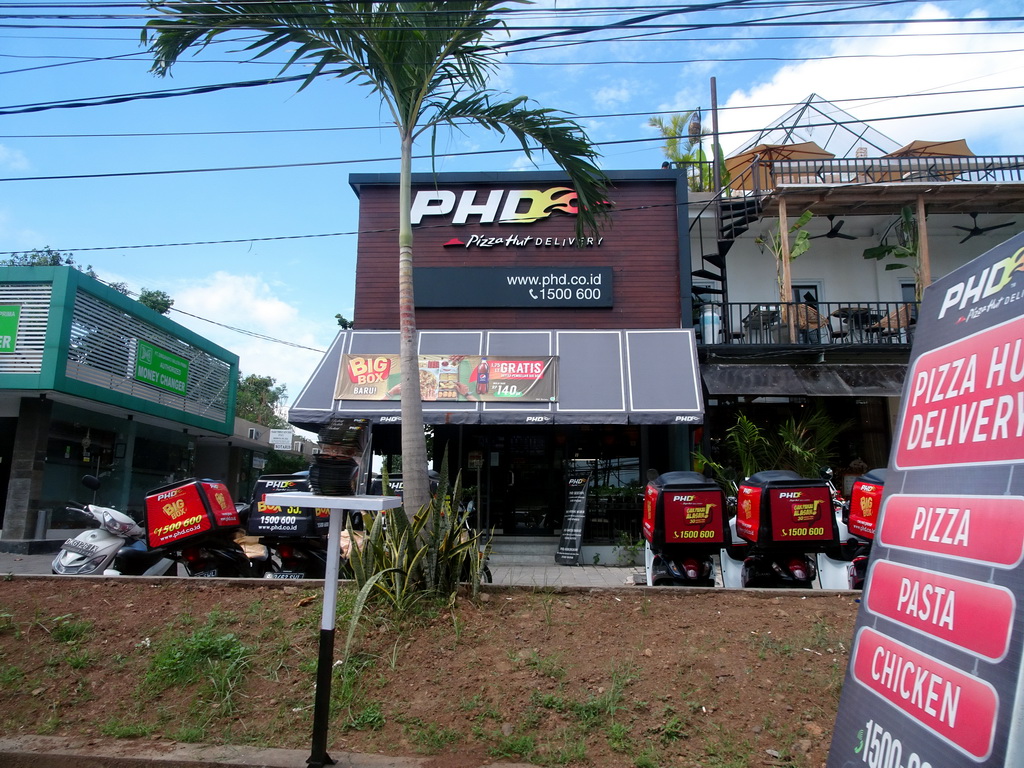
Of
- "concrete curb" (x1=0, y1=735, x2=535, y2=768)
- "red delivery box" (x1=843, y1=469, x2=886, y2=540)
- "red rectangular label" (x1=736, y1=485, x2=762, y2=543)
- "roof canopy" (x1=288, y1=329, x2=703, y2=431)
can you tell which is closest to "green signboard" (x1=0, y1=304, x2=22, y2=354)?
"roof canopy" (x1=288, y1=329, x2=703, y2=431)

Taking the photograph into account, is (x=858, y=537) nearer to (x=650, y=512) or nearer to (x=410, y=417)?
(x=650, y=512)

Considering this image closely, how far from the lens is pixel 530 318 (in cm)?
1334

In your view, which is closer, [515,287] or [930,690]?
[930,690]

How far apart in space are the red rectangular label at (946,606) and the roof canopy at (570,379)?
8.66 m

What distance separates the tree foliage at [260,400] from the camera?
4353 cm

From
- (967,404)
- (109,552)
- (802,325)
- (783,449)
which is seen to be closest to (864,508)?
(967,404)

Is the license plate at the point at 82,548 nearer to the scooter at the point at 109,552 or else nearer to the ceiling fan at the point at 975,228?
the scooter at the point at 109,552

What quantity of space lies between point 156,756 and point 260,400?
46.4 meters

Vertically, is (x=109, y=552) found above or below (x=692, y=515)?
below

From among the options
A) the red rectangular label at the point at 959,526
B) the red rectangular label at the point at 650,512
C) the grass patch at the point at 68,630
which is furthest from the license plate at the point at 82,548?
the red rectangular label at the point at 959,526

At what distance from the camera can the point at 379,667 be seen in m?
4.24

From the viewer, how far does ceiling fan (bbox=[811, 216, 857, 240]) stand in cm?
1429

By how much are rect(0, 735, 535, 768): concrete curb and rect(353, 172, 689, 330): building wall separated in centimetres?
1018

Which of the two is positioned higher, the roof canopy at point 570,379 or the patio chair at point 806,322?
the patio chair at point 806,322
